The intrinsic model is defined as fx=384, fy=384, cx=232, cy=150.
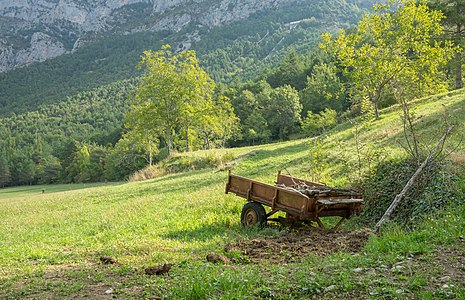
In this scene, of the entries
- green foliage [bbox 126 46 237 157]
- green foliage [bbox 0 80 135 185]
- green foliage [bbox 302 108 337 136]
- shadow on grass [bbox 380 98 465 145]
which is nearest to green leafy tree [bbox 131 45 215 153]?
green foliage [bbox 126 46 237 157]

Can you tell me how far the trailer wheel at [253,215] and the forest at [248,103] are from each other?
437 centimetres

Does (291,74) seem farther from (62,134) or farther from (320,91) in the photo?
(62,134)

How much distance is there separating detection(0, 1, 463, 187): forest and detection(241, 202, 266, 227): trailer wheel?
4.37 meters

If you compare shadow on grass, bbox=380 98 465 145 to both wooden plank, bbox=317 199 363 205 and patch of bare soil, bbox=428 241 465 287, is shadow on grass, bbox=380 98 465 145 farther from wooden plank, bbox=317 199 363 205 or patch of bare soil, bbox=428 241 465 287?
patch of bare soil, bbox=428 241 465 287

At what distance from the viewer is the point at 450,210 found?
8336 millimetres

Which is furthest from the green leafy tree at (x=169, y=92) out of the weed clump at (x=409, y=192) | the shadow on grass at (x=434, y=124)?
the weed clump at (x=409, y=192)

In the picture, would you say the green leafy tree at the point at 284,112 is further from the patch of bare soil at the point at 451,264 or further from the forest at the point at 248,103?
the patch of bare soil at the point at 451,264

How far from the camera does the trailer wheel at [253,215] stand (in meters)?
10.4

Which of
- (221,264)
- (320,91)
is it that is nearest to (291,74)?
(320,91)

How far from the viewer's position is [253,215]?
10633 millimetres

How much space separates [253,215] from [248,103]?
86.4 m

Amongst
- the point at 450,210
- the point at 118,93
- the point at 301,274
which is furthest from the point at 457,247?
the point at 118,93

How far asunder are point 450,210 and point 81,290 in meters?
7.57

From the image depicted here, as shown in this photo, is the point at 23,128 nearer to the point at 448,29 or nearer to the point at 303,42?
the point at 303,42
